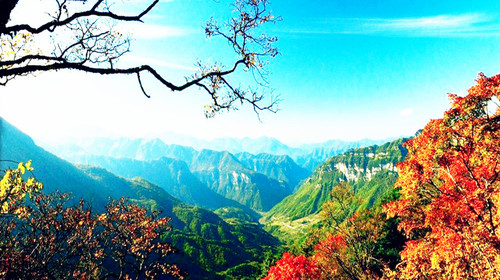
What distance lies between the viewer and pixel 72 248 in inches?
697

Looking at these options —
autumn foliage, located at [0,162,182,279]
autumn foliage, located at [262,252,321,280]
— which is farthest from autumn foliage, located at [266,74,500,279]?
autumn foliage, located at [0,162,182,279]

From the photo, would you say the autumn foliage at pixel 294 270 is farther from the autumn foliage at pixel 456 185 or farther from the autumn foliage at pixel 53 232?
the autumn foliage at pixel 53 232

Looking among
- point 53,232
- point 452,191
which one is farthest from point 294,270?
point 53,232

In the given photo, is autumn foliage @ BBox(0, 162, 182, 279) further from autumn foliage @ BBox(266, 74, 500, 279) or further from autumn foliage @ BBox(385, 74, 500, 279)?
autumn foliage @ BBox(385, 74, 500, 279)

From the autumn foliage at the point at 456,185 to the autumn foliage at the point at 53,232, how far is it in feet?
78.1

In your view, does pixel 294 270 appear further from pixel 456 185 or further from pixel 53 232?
pixel 53 232

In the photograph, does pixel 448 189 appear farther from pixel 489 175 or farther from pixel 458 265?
pixel 458 265

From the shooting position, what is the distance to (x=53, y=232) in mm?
19281

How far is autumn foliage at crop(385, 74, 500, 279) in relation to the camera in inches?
783

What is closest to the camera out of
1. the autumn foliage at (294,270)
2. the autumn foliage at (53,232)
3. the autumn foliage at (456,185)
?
the autumn foliage at (53,232)

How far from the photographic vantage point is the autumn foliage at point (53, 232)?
13.9 m

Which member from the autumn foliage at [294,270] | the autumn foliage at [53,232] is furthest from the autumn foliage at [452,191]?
the autumn foliage at [53,232]

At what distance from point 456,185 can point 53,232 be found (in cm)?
3608

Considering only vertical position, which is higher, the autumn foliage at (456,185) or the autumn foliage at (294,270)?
the autumn foliage at (456,185)
